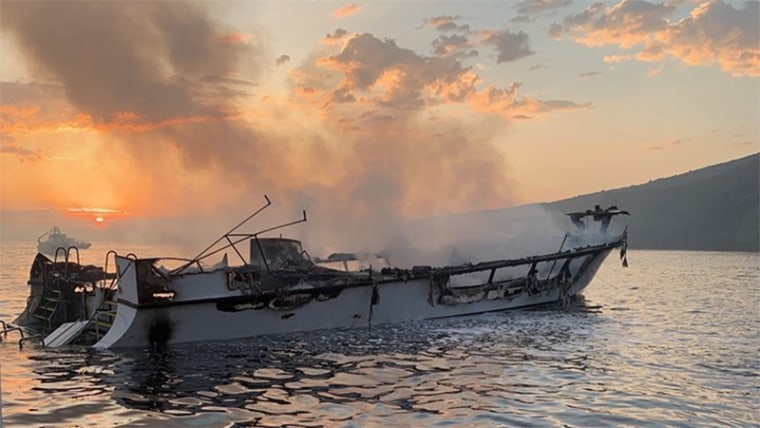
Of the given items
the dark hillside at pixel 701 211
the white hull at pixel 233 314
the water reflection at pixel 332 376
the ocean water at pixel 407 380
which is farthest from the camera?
the dark hillside at pixel 701 211

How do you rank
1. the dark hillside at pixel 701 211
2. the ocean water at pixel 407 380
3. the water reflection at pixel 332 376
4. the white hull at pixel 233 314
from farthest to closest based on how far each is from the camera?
1. the dark hillside at pixel 701 211
2. the white hull at pixel 233 314
3. the water reflection at pixel 332 376
4. the ocean water at pixel 407 380

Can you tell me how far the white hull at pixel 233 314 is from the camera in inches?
723

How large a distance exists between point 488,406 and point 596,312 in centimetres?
2005

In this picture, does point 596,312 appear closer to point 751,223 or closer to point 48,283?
point 48,283

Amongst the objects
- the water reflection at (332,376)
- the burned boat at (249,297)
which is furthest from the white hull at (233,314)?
the water reflection at (332,376)

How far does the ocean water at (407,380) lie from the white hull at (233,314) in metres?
0.60

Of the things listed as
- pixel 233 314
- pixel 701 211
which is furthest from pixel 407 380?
pixel 701 211

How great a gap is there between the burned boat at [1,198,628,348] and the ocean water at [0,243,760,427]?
0.72 meters

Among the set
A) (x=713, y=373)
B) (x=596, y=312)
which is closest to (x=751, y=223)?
(x=596, y=312)

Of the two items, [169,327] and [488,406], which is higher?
[169,327]

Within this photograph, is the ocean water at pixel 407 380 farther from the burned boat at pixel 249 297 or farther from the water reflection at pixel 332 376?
the burned boat at pixel 249 297

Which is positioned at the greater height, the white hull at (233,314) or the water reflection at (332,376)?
the white hull at (233,314)

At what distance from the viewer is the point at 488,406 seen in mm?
12367

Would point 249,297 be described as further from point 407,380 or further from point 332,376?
point 407,380
